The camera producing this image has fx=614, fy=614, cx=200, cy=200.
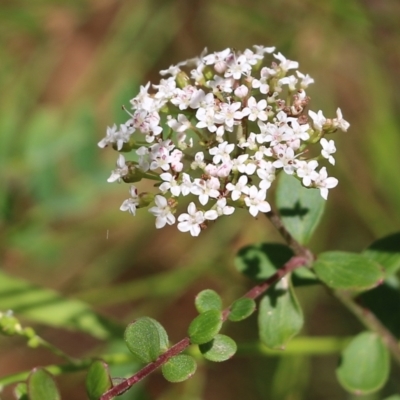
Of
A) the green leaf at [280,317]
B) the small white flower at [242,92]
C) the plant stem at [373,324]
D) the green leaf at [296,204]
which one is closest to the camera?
the small white flower at [242,92]

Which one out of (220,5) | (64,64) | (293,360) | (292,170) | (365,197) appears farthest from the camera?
(64,64)

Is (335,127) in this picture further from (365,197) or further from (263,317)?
(365,197)

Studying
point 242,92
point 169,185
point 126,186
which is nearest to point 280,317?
point 169,185

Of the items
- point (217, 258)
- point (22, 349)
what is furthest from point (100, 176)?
point (22, 349)

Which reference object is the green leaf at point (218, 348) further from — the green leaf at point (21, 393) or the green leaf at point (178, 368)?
the green leaf at point (21, 393)

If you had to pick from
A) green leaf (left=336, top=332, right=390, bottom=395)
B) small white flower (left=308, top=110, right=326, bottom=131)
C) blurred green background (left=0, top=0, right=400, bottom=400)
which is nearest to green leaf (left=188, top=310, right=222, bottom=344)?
small white flower (left=308, top=110, right=326, bottom=131)

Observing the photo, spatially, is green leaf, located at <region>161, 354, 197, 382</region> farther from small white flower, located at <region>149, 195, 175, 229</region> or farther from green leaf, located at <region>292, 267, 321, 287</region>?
green leaf, located at <region>292, 267, 321, 287</region>

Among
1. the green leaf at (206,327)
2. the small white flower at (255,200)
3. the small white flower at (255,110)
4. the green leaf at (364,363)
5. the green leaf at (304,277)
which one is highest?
the small white flower at (255,110)

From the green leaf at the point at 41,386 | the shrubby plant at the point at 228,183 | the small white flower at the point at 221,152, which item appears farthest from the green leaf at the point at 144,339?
the small white flower at the point at 221,152
